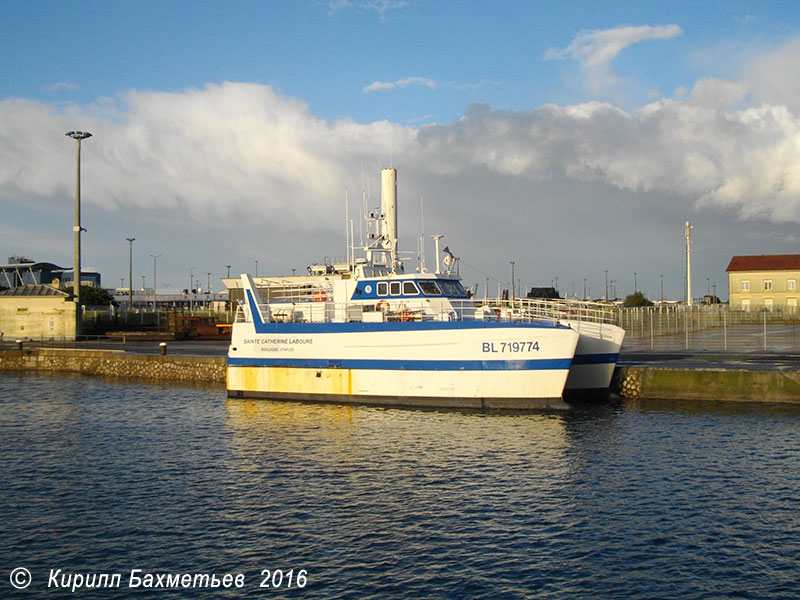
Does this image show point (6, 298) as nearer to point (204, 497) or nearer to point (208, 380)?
point (208, 380)

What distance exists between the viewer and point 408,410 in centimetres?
2828

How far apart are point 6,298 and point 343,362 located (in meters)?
42.6

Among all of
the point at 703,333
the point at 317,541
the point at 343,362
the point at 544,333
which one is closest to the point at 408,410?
the point at 343,362

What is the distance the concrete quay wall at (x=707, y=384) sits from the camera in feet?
89.8

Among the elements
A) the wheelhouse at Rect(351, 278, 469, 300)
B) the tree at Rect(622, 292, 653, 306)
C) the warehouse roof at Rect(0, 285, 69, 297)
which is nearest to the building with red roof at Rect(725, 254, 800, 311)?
the tree at Rect(622, 292, 653, 306)

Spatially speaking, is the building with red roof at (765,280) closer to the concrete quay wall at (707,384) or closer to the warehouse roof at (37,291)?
the concrete quay wall at (707,384)

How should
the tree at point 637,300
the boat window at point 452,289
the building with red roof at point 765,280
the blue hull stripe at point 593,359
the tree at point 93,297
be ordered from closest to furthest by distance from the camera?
the blue hull stripe at point 593,359 < the boat window at point 452,289 < the building with red roof at point 765,280 < the tree at point 93,297 < the tree at point 637,300

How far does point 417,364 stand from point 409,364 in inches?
13.7

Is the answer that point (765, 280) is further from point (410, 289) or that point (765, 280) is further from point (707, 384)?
point (410, 289)

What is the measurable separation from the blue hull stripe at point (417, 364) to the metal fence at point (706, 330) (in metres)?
17.7

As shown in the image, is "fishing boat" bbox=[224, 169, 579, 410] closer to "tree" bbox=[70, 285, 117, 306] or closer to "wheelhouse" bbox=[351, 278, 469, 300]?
"wheelhouse" bbox=[351, 278, 469, 300]

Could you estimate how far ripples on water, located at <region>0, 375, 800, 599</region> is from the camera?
12.8 m

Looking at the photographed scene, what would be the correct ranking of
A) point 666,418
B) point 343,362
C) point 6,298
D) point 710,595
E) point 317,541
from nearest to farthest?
point 710,595, point 317,541, point 666,418, point 343,362, point 6,298

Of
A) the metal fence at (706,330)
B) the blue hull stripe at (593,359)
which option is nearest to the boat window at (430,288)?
the blue hull stripe at (593,359)
